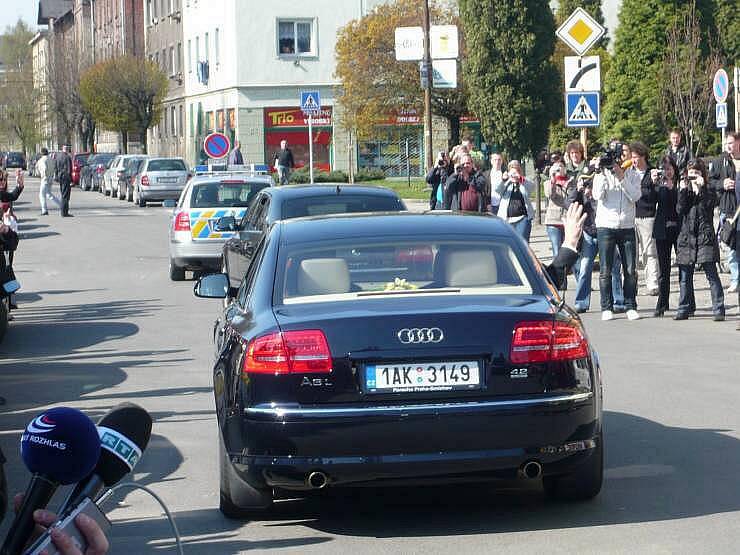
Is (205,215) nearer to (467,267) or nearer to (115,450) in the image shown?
(467,267)

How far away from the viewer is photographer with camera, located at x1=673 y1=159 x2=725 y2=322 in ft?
48.9

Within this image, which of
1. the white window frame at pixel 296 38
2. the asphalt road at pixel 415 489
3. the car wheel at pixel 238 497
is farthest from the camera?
the white window frame at pixel 296 38

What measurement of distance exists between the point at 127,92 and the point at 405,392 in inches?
2697

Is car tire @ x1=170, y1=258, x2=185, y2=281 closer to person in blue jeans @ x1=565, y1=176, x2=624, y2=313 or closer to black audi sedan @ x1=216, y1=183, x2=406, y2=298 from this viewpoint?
black audi sedan @ x1=216, y1=183, x2=406, y2=298

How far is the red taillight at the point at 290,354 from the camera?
6.23m

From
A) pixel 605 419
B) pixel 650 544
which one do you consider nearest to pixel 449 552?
pixel 650 544

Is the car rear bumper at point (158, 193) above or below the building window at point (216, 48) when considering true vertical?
below

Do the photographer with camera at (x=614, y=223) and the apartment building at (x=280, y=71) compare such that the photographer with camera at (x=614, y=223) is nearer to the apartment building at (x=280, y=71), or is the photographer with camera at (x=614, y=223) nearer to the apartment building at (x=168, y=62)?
the apartment building at (x=280, y=71)

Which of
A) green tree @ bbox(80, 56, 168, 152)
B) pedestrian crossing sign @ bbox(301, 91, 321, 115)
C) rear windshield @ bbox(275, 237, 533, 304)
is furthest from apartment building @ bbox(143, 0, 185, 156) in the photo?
rear windshield @ bbox(275, 237, 533, 304)

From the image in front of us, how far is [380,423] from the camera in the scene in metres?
6.16

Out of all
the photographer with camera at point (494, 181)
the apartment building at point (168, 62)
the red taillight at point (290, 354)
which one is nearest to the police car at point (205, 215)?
the photographer with camera at point (494, 181)

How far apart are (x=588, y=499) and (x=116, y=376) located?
5762 mm

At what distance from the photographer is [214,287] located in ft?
28.4

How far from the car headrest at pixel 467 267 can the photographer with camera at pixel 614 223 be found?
837 centimetres
